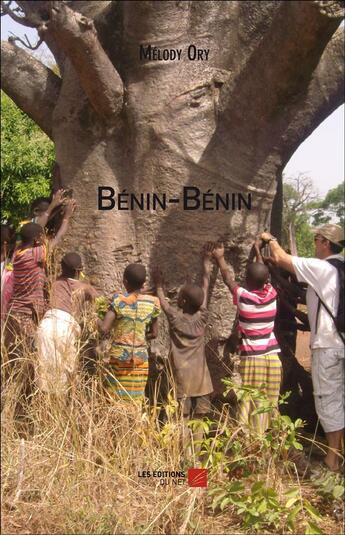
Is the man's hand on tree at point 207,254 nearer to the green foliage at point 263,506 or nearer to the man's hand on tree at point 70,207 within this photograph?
the man's hand on tree at point 70,207

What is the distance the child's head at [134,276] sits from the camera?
4.47m

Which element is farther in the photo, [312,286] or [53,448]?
[312,286]

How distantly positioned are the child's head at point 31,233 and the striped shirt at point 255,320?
3.96 ft

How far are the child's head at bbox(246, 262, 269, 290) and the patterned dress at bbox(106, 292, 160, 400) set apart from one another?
2.09 feet

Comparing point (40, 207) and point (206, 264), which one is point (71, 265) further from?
point (206, 264)

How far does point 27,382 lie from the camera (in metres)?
4.15

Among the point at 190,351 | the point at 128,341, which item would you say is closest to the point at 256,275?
the point at 190,351

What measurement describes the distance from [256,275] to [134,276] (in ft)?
2.35

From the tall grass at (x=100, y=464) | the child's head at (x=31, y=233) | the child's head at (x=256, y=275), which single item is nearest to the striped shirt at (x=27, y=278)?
the child's head at (x=31, y=233)

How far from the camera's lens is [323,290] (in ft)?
13.8

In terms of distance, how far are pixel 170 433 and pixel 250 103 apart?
1.94 m

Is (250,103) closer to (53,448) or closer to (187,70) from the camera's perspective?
(187,70)

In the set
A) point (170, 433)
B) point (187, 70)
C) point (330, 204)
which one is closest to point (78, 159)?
point (187, 70)

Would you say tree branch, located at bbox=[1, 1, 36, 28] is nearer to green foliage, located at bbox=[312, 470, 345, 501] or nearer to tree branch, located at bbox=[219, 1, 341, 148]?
tree branch, located at bbox=[219, 1, 341, 148]
